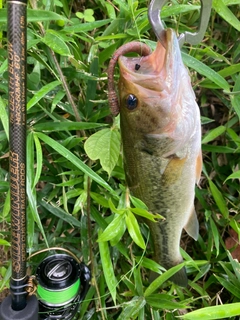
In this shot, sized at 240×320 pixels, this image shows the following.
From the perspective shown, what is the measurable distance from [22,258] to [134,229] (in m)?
0.45

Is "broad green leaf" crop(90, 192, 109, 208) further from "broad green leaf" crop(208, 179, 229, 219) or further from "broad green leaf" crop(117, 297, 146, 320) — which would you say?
"broad green leaf" crop(208, 179, 229, 219)

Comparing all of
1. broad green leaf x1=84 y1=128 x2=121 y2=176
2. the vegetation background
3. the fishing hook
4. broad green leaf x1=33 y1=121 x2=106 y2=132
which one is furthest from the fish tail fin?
the fishing hook

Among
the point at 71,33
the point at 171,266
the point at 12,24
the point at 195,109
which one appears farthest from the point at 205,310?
the point at 71,33

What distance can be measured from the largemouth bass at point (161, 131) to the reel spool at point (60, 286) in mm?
385

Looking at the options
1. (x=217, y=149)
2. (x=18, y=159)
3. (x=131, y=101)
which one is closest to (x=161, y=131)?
(x=131, y=101)

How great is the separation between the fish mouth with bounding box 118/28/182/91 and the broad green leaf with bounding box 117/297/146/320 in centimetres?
104

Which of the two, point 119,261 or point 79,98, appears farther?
point 119,261

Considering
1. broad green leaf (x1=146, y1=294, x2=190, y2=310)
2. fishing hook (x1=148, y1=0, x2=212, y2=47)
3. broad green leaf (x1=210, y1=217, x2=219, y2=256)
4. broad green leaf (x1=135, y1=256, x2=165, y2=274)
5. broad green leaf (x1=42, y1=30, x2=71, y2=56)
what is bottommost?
broad green leaf (x1=146, y1=294, x2=190, y2=310)

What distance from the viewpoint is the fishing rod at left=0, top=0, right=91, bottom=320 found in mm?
890

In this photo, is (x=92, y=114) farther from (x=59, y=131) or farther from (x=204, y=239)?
(x=204, y=239)

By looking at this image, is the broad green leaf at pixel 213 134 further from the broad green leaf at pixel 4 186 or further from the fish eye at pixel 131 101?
the broad green leaf at pixel 4 186

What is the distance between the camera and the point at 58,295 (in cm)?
135

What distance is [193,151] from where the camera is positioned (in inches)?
48.9

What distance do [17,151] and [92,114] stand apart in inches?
30.1
